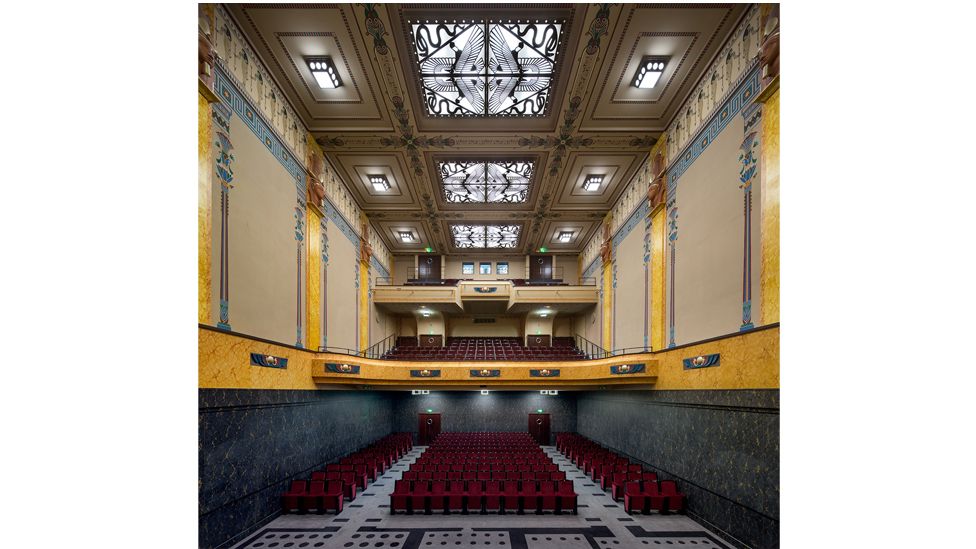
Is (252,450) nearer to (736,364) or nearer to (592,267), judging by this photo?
(736,364)

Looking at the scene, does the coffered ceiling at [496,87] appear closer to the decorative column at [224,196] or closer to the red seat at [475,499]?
the decorative column at [224,196]

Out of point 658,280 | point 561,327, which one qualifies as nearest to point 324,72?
point 658,280

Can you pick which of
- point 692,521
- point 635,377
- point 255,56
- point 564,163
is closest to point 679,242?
point 635,377

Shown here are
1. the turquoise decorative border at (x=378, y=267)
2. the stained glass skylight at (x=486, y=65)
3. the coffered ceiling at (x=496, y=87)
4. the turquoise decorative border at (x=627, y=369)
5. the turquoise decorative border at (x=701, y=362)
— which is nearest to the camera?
the coffered ceiling at (x=496, y=87)

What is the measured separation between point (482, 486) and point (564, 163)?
894 centimetres

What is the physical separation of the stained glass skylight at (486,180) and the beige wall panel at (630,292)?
3.76 metres

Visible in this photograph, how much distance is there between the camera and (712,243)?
346 inches

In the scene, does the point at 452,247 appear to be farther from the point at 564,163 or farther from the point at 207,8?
the point at 207,8

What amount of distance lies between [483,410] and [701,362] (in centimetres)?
1272

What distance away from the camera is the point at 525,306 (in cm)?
1950

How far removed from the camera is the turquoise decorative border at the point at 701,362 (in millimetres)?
8427

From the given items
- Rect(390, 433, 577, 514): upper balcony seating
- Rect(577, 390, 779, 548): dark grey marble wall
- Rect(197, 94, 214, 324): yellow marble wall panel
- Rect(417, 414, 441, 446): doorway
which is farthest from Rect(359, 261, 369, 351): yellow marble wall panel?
Rect(577, 390, 779, 548): dark grey marble wall

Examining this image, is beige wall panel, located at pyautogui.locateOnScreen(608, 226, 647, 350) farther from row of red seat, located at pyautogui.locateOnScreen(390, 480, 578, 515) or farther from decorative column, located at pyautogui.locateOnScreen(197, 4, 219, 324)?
decorative column, located at pyautogui.locateOnScreen(197, 4, 219, 324)

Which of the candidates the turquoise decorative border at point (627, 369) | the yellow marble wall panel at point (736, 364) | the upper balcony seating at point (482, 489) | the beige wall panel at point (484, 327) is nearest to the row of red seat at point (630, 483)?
the upper balcony seating at point (482, 489)
